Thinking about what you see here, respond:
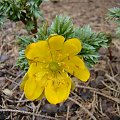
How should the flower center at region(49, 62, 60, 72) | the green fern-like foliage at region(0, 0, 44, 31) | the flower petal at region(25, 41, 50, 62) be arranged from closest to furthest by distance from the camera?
the flower petal at region(25, 41, 50, 62) → the flower center at region(49, 62, 60, 72) → the green fern-like foliage at region(0, 0, 44, 31)

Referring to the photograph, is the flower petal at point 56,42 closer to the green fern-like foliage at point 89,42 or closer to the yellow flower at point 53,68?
the yellow flower at point 53,68

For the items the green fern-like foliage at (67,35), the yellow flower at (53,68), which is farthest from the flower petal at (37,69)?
the green fern-like foliage at (67,35)

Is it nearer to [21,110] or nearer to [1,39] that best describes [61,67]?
[21,110]

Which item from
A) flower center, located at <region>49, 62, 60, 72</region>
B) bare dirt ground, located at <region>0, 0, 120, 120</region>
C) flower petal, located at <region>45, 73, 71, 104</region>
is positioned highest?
flower center, located at <region>49, 62, 60, 72</region>

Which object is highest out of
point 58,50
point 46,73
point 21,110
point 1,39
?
point 58,50

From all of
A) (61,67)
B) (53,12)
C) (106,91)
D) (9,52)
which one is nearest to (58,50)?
(61,67)

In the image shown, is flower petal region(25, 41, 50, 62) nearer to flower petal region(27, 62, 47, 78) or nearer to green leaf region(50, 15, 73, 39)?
flower petal region(27, 62, 47, 78)

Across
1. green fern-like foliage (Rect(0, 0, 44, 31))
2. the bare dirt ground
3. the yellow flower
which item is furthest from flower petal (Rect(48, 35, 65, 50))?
the bare dirt ground

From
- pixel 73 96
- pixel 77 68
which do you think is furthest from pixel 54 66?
pixel 73 96
